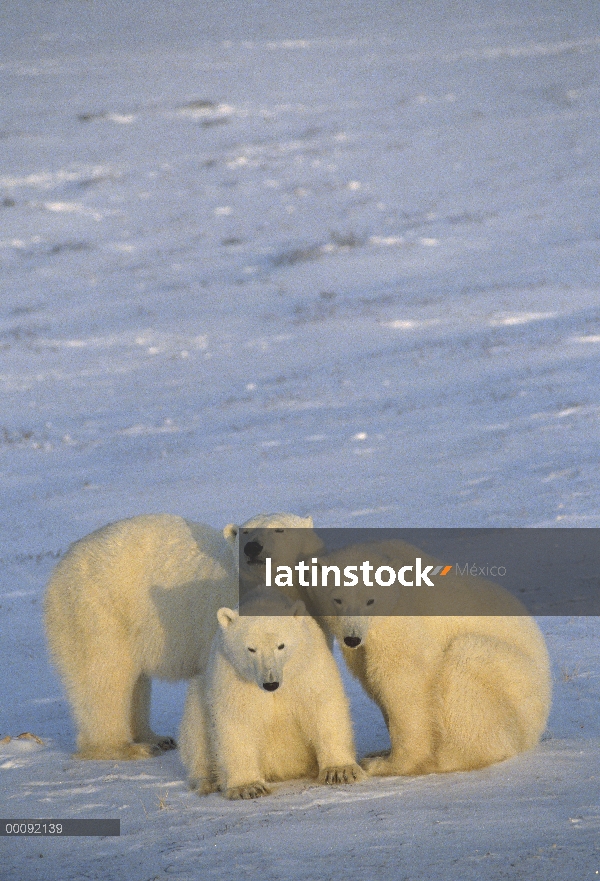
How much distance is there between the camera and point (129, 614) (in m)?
6.59

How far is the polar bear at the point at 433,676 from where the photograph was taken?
574 centimetres

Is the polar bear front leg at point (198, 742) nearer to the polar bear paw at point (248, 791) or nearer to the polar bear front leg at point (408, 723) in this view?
the polar bear paw at point (248, 791)

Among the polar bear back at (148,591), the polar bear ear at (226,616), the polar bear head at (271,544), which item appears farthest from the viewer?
the polar bear back at (148,591)

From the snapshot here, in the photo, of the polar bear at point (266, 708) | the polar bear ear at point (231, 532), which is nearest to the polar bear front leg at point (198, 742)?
the polar bear at point (266, 708)

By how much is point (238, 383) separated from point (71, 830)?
46.9 feet

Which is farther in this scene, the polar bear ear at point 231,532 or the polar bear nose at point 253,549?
the polar bear ear at point 231,532

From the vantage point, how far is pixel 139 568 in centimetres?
660

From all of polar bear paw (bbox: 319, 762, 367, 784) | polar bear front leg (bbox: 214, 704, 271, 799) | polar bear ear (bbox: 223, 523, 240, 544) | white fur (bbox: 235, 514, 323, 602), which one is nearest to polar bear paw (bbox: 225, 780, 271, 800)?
polar bear front leg (bbox: 214, 704, 271, 799)

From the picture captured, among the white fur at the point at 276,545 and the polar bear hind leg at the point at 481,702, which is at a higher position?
the white fur at the point at 276,545

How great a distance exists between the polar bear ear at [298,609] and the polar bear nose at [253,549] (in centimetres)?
50

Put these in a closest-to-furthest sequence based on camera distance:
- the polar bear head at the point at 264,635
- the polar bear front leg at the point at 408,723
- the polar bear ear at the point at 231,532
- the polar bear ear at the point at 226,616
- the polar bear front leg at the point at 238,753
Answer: the polar bear head at the point at 264,635
the polar bear ear at the point at 226,616
the polar bear front leg at the point at 238,753
the polar bear front leg at the point at 408,723
the polar bear ear at the point at 231,532

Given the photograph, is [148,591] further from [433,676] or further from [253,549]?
[433,676]

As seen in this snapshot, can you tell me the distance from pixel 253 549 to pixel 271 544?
0.32 ft

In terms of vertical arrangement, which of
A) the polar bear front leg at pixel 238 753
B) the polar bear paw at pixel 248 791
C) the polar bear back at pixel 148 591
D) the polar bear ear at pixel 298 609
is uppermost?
the polar bear ear at pixel 298 609
